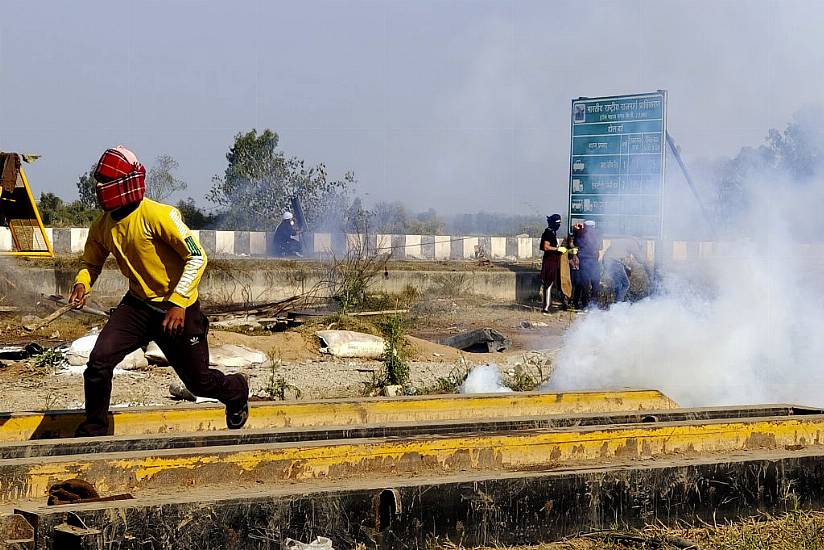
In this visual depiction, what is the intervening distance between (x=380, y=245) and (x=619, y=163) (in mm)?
5620

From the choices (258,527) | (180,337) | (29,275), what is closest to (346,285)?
(29,275)

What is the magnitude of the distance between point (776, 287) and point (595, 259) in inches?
430

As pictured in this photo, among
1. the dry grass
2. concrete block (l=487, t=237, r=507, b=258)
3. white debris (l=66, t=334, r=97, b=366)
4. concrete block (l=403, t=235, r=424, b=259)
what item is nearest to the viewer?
the dry grass

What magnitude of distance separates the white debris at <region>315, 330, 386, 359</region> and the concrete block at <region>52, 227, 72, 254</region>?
14.7 m

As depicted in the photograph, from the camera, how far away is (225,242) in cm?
3042

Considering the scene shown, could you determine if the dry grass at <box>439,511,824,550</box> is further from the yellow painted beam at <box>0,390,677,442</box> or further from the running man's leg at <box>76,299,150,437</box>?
the running man's leg at <box>76,299,150,437</box>

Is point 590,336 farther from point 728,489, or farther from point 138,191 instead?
point 138,191

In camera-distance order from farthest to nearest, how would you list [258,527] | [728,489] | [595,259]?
1. [595,259]
2. [728,489]
3. [258,527]

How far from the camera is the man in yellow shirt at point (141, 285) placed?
20.1ft

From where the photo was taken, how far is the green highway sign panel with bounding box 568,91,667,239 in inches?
936

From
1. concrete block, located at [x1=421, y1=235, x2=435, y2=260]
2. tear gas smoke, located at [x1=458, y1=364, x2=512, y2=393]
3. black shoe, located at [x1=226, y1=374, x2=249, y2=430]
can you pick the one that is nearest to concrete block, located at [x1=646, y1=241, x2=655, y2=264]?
concrete block, located at [x1=421, y1=235, x2=435, y2=260]

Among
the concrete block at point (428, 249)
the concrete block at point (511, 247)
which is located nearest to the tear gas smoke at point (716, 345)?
the concrete block at point (428, 249)

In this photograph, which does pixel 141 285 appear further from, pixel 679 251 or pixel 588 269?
pixel 679 251

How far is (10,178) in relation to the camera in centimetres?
1656
